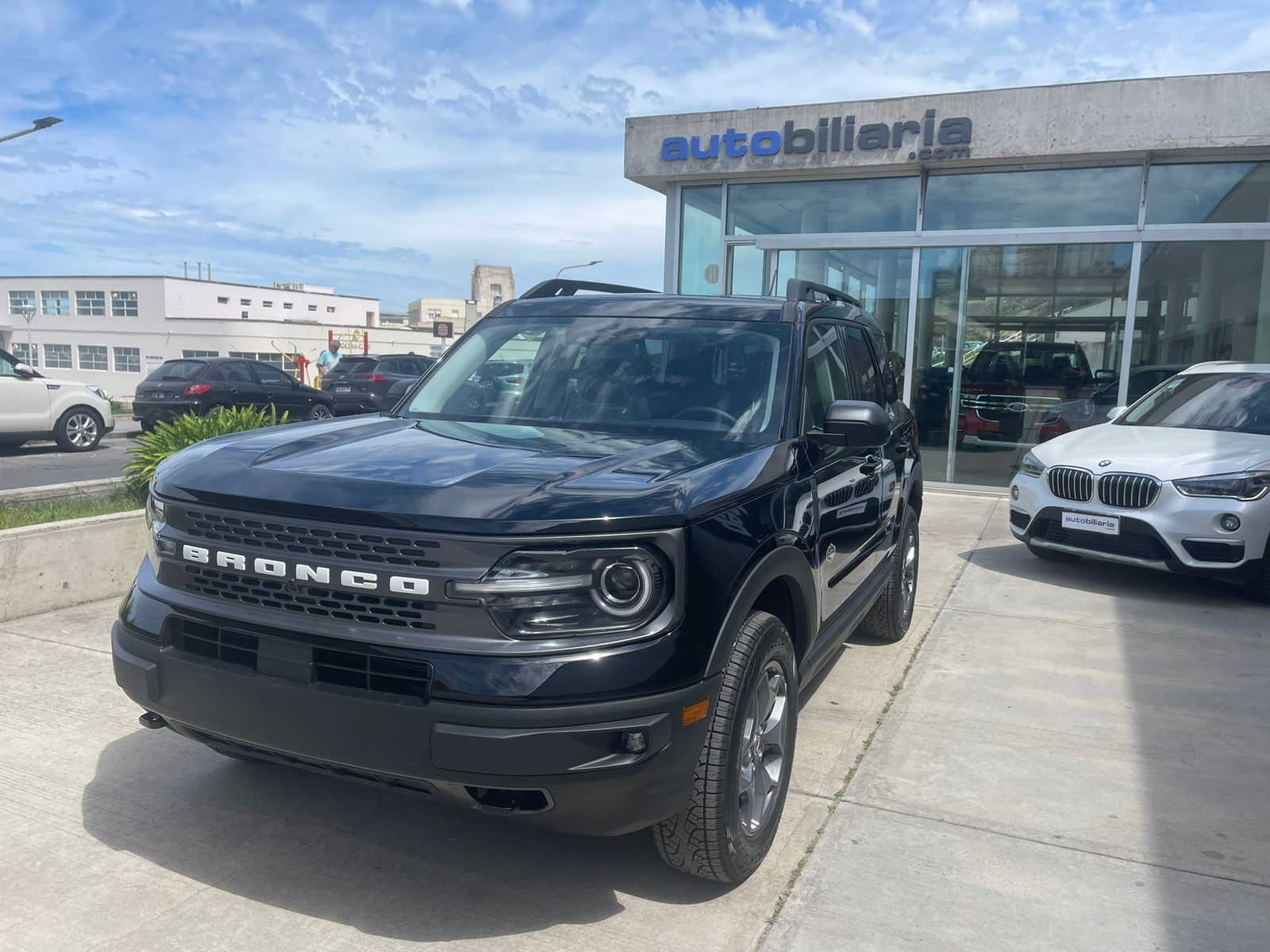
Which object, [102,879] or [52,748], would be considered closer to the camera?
[102,879]

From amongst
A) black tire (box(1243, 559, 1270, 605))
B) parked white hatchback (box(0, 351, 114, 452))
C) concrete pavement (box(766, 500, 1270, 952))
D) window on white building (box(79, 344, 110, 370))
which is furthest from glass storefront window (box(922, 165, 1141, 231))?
window on white building (box(79, 344, 110, 370))

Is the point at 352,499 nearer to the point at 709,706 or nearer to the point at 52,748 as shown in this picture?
the point at 709,706

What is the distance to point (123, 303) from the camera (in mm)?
74375

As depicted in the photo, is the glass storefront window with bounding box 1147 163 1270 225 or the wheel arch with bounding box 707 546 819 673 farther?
the glass storefront window with bounding box 1147 163 1270 225

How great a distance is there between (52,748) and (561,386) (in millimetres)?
2528

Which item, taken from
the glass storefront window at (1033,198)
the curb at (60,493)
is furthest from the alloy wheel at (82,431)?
the glass storefront window at (1033,198)

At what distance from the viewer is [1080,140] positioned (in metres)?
11.3

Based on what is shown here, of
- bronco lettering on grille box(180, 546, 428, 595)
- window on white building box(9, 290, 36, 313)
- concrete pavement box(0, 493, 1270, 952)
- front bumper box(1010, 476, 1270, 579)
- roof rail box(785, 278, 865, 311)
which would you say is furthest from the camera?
window on white building box(9, 290, 36, 313)

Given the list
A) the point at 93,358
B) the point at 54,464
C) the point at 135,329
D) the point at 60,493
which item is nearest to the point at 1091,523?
the point at 60,493

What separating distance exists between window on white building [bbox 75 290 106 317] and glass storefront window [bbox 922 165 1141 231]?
7659 centimetres

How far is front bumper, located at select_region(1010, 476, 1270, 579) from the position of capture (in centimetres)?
663

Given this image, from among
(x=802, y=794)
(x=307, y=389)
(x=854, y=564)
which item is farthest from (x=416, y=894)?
(x=307, y=389)

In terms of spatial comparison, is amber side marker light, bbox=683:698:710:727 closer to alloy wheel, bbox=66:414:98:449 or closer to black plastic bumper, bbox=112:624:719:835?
black plastic bumper, bbox=112:624:719:835

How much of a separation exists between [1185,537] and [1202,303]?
6.10 m
